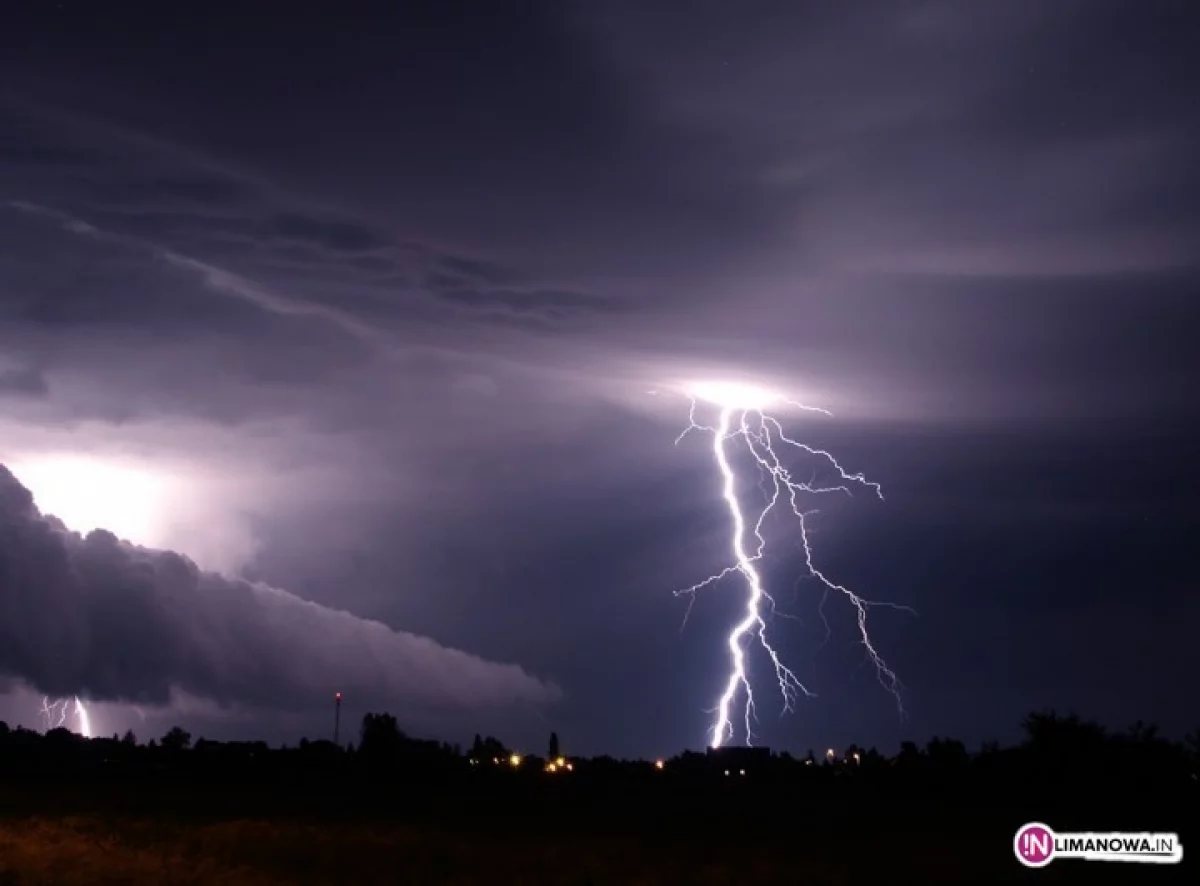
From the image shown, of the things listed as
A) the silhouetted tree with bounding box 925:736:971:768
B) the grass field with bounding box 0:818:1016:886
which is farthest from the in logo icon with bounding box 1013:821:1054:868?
the silhouetted tree with bounding box 925:736:971:768

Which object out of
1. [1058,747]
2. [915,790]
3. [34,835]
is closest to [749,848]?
[34,835]

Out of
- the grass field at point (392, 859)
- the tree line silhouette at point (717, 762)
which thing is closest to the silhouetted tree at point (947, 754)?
the tree line silhouette at point (717, 762)

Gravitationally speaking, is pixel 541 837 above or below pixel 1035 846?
below

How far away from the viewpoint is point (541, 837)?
3156cm

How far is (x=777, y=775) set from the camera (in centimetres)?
5834

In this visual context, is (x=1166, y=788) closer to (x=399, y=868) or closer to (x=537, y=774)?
(x=399, y=868)

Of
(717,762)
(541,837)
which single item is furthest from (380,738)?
(541,837)

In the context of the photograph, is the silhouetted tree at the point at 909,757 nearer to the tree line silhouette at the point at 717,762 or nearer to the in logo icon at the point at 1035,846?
the tree line silhouette at the point at 717,762

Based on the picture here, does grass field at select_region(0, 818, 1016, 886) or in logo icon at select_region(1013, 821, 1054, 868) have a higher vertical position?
in logo icon at select_region(1013, 821, 1054, 868)

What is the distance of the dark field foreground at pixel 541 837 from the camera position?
23.6m

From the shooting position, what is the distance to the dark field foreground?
77.5 ft

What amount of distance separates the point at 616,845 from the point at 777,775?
30536mm

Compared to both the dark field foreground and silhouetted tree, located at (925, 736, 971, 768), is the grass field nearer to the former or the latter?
the dark field foreground

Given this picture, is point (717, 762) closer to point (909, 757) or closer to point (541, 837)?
point (909, 757)
